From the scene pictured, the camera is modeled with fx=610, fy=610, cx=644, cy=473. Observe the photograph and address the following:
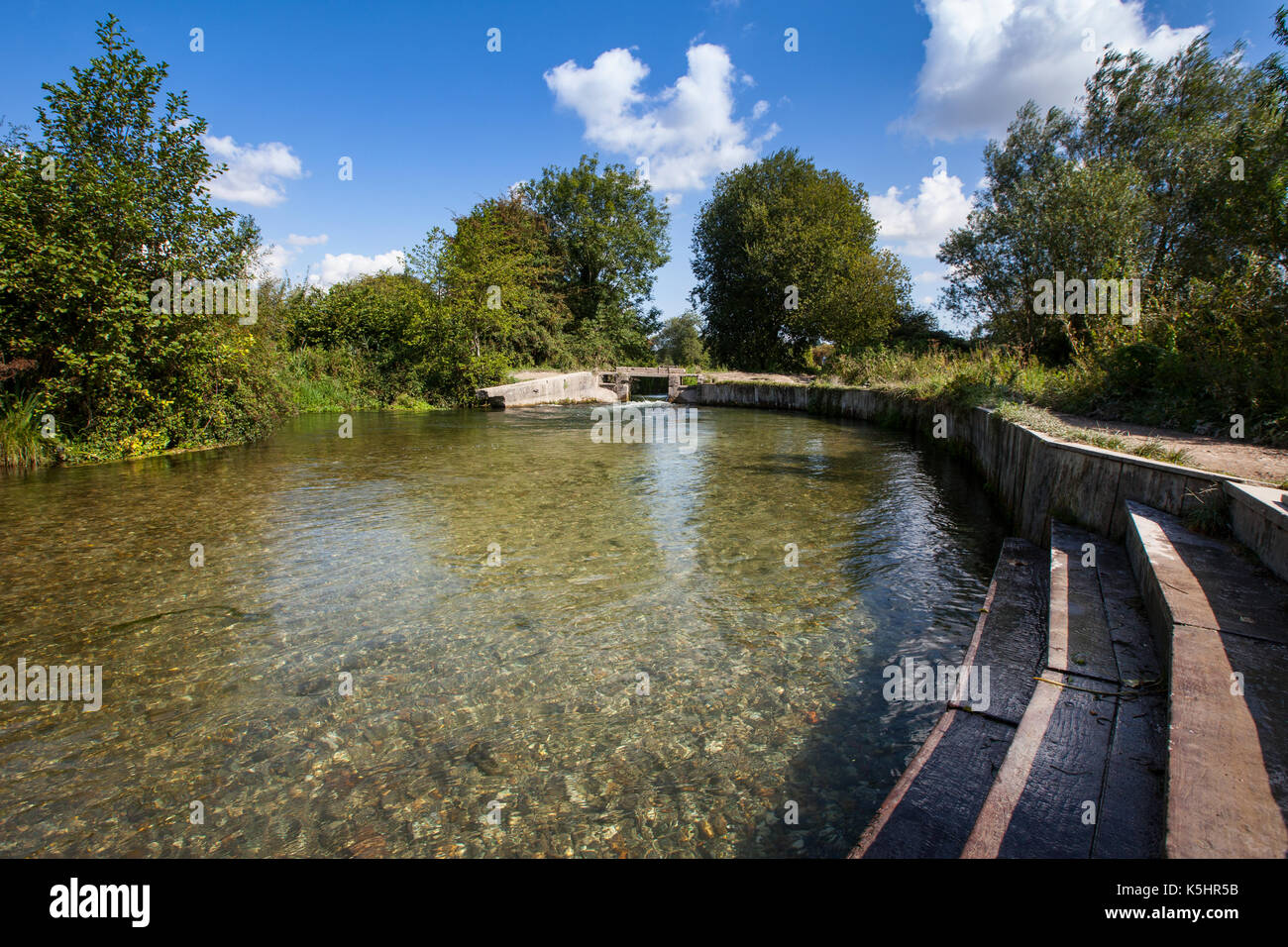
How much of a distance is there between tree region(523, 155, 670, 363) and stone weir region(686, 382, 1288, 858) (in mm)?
36210

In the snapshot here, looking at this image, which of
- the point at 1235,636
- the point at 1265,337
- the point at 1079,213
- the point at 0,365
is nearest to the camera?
the point at 1235,636

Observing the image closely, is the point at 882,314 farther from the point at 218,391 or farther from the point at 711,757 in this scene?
the point at 711,757

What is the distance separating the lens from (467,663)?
4.00 m

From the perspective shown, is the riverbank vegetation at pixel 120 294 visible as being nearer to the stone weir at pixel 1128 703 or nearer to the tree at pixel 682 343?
the stone weir at pixel 1128 703

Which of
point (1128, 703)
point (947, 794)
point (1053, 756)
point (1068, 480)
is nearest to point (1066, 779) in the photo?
point (1053, 756)

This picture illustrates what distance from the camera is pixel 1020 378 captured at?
39.5 feet

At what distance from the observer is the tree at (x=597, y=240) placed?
39.6 m

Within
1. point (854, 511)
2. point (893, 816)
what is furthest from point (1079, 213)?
point (893, 816)

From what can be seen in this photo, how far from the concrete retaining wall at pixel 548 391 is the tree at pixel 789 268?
39.2 ft

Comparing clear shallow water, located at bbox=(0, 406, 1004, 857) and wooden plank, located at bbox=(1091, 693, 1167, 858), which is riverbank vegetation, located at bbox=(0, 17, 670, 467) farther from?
wooden plank, located at bbox=(1091, 693, 1167, 858)

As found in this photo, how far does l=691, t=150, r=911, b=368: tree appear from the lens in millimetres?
31484

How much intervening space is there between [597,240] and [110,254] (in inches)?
1280

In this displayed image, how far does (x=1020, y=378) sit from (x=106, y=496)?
49.9 feet

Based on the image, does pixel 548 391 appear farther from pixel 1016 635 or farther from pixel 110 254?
pixel 1016 635
